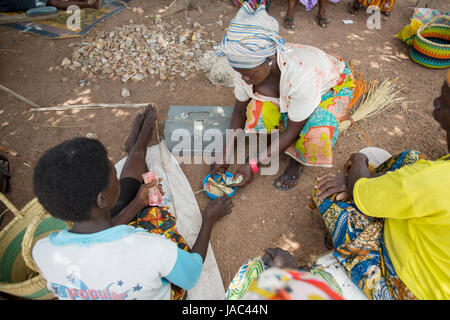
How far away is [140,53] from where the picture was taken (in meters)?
3.71

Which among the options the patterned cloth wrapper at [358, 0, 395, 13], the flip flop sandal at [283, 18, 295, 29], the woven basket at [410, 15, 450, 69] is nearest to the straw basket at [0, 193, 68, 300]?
the flip flop sandal at [283, 18, 295, 29]

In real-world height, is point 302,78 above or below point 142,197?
above

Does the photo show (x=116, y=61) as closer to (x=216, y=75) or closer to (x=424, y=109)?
(x=216, y=75)

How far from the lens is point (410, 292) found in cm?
123

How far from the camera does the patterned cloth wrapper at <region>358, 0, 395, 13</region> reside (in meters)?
4.13

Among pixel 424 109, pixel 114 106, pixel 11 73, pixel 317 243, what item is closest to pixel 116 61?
pixel 114 106

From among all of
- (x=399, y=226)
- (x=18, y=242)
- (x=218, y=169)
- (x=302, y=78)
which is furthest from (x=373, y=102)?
(x=18, y=242)

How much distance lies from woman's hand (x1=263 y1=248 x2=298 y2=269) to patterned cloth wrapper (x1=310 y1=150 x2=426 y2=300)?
0.29 meters

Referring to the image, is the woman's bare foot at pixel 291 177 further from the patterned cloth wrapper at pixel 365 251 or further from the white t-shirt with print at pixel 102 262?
the white t-shirt with print at pixel 102 262

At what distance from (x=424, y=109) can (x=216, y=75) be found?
2342 mm

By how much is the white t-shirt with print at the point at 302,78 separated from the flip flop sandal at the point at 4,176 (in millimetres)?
2479

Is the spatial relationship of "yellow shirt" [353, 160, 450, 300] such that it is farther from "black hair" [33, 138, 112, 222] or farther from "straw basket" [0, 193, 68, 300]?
"straw basket" [0, 193, 68, 300]

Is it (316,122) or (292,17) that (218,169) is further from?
(292,17)

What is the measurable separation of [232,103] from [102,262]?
7.88 ft
